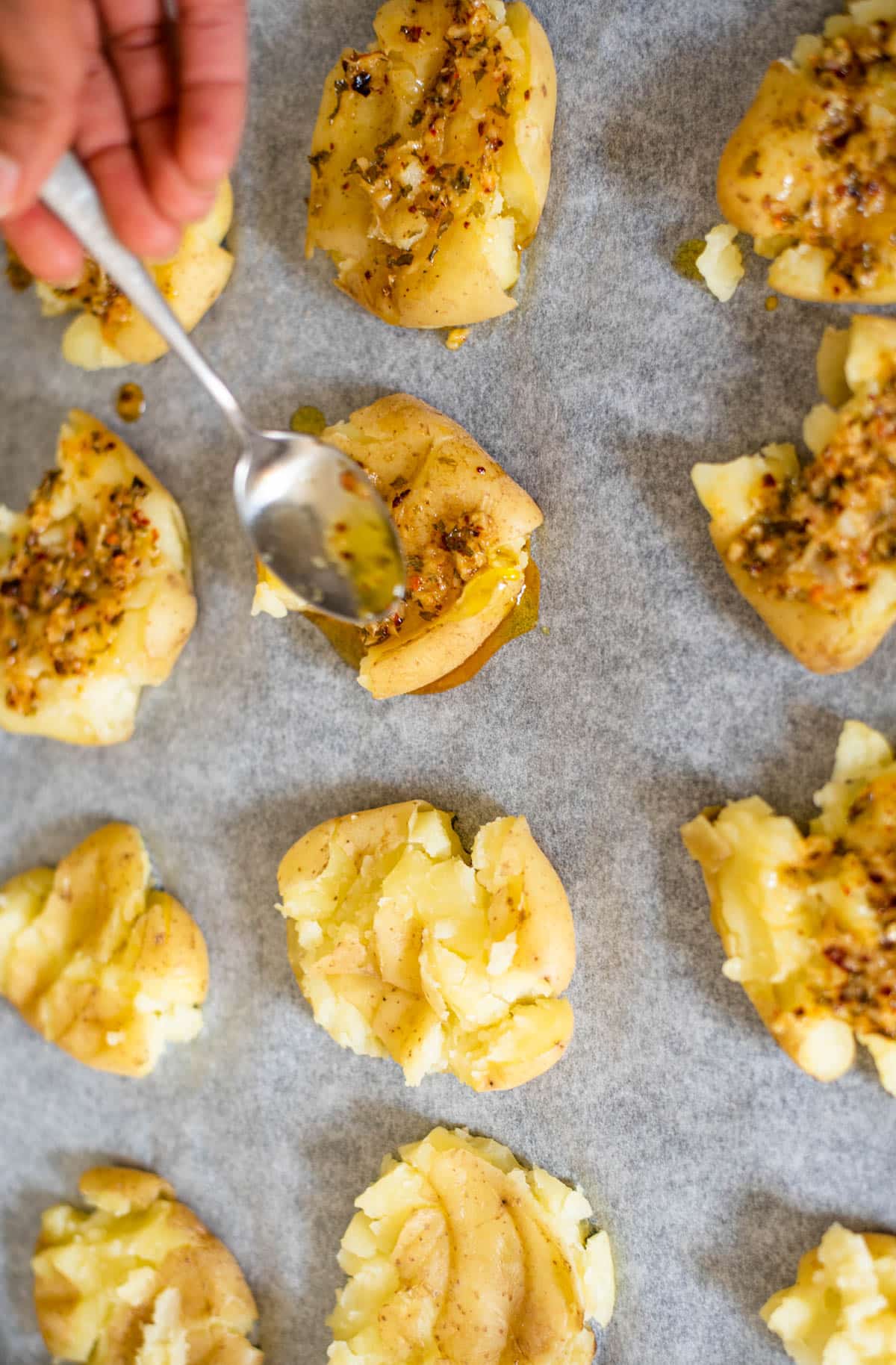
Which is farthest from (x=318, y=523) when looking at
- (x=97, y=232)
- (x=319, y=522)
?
(x=97, y=232)

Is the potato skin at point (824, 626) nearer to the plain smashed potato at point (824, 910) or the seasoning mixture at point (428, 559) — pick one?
the plain smashed potato at point (824, 910)

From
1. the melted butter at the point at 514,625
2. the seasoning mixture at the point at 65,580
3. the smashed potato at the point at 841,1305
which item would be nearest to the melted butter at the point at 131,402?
the seasoning mixture at the point at 65,580

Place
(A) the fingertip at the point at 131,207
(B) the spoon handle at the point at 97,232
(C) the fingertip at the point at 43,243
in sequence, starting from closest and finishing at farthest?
1. (B) the spoon handle at the point at 97,232
2. (A) the fingertip at the point at 131,207
3. (C) the fingertip at the point at 43,243

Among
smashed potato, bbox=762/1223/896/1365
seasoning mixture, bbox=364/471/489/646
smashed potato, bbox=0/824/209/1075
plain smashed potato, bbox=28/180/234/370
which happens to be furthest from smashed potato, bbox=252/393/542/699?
smashed potato, bbox=762/1223/896/1365

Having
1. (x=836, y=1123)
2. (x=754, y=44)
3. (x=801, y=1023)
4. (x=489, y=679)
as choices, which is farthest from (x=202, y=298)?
(x=836, y=1123)

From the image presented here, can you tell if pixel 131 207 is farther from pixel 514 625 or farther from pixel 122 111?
pixel 514 625

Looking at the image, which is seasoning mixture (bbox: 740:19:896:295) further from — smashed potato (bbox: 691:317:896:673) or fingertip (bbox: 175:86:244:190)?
fingertip (bbox: 175:86:244:190)

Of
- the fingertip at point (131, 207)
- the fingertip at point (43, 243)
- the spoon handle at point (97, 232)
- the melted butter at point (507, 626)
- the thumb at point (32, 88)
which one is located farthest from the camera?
the melted butter at point (507, 626)
